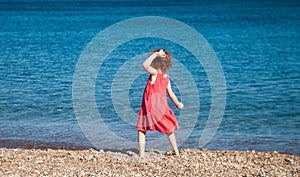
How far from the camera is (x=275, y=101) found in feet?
56.8

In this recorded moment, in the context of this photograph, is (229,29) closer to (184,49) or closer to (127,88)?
(184,49)

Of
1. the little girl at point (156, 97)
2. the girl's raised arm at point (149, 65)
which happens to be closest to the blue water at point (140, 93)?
the little girl at point (156, 97)

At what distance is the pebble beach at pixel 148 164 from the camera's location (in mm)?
9195

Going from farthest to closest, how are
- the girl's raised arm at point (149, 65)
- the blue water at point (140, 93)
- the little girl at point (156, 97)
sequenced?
the blue water at point (140, 93), the little girl at point (156, 97), the girl's raised arm at point (149, 65)

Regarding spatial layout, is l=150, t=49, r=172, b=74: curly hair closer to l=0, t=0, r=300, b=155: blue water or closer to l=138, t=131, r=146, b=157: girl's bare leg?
l=138, t=131, r=146, b=157: girl's bare leg

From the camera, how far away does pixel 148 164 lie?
977cm

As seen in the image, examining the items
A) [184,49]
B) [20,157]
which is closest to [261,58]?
[184,49]

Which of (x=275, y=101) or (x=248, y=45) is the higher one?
(x=248, y=45)

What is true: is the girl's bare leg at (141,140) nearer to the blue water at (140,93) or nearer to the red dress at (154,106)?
the red dress at (154,106)

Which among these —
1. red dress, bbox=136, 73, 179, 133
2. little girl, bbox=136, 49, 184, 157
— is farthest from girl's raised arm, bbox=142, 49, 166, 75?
red dress, bbox=136, 73, 179, 133

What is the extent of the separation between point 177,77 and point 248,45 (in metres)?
16.4

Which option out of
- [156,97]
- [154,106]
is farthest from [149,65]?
[154,106]

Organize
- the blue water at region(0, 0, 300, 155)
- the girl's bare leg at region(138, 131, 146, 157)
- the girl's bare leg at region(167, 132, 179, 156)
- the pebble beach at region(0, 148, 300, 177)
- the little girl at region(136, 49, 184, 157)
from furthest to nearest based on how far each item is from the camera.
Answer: the blue water at region(0, 0, 300, 155) < the girl's bare leg at region(167, 132, 179, 156) < the girl's bare leg at region(138, 131, 146, 157) < the little girl at region(136, 49, 184, 157) < the pebble beach at region(0, 148, 300, 177)

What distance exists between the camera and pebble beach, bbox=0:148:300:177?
30.2ft
